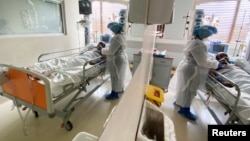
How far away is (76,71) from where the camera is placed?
1.55 ft

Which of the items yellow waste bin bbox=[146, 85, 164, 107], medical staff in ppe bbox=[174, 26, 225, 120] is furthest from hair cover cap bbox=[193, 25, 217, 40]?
yellow waste bin bbox=[146, 85, 164, 107]

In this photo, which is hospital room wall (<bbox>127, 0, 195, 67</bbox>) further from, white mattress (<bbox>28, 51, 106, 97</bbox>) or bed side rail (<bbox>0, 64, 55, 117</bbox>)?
bed side rail (<bbox>0, 64, 55, 117</bbox>)

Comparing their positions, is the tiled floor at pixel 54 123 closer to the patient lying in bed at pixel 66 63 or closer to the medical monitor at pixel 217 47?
the patient lying in bed at pixel 66 63

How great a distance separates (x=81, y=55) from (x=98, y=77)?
0.13 m

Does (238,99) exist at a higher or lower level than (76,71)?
lower

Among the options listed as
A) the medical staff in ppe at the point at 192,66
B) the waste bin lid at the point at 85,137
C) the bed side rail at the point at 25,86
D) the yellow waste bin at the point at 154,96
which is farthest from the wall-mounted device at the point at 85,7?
the medical staff in ppe at the point at 192,66

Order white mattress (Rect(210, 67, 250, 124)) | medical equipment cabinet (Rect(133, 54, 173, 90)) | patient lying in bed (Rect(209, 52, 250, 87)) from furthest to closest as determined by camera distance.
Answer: medical equipment cabinet (Rect(133, 54, 173, 90)) < patient lying in bed (Rect(209, 52, 250, 87)) < white mattress (Rect(210, 67, 250, 124))

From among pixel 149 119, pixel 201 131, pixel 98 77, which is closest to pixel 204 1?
pixel 201 131

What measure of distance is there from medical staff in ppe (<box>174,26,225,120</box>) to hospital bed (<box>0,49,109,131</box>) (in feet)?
5.94

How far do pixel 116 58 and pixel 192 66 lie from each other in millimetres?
1838

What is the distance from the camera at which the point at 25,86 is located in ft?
1.31

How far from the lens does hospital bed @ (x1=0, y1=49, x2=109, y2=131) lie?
0.37 meters

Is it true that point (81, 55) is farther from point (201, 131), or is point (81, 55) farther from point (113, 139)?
→ point (201, 131)

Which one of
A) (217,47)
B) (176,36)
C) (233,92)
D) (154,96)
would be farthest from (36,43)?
(217,47)
